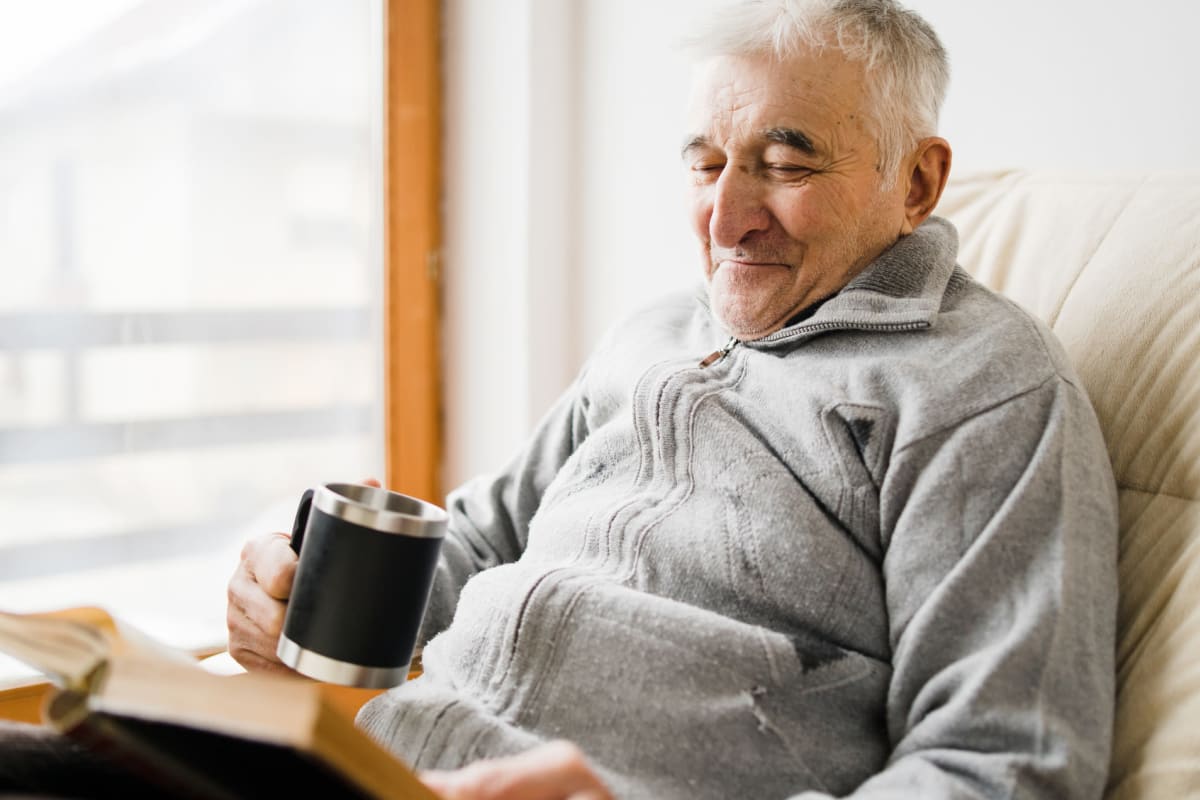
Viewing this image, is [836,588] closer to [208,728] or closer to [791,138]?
[791,138]

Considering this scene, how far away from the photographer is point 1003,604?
0.86m

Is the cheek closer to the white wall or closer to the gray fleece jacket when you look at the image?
the gray fleece jacket

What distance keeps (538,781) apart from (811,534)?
35cm

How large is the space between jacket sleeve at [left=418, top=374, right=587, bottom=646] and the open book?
2.30 ft

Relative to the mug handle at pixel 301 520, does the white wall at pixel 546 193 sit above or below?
above

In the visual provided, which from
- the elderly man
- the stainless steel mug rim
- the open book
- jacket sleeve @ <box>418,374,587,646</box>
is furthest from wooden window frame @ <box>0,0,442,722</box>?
the open book

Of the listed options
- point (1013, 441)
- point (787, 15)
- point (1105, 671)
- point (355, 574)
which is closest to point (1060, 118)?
point (787, 15)

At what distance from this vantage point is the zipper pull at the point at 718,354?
47.0 inches

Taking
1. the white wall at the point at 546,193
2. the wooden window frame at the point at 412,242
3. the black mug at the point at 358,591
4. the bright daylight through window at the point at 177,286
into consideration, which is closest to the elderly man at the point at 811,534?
the black mug at the point at 358,591

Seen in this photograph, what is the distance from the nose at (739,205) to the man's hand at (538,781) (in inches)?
21.9

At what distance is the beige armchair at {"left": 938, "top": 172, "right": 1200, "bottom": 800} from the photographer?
866 millimetres

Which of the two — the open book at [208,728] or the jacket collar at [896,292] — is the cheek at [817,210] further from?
the open book at [208,728]

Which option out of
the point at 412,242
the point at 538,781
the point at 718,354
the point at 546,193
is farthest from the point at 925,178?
the point at 412,242

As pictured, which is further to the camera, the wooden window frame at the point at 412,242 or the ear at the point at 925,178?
the wooden window frame at the point at 412,242
